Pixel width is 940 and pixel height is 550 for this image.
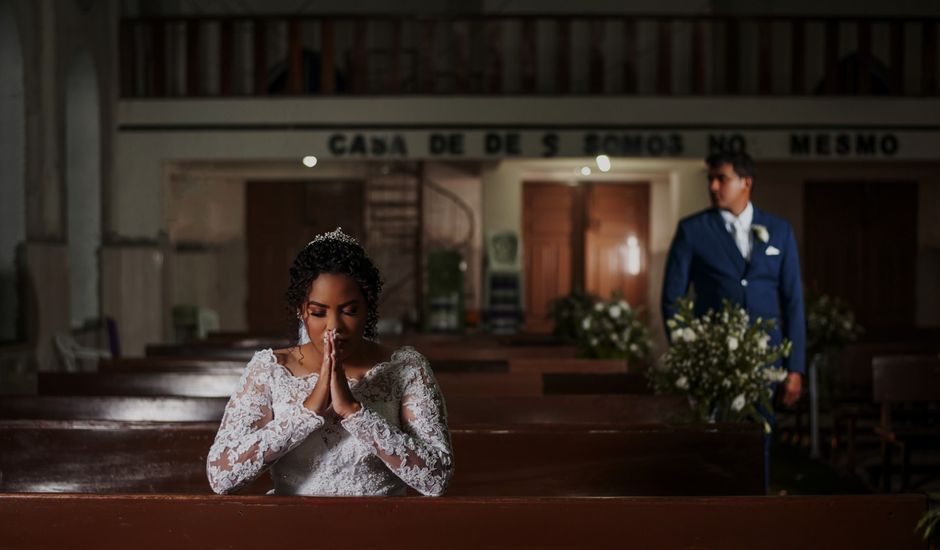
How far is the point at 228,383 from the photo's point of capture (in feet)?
22.0

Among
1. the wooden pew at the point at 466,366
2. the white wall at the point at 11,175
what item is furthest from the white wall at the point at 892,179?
the white wall at the point at 11,175

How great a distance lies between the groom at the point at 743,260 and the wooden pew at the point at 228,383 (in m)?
1.45

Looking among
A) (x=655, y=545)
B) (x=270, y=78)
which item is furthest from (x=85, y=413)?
(x=270, y=78)

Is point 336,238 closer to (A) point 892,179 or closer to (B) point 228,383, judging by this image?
(B) point 228,383

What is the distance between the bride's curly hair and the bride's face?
0.05 ft

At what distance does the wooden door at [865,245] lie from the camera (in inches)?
644

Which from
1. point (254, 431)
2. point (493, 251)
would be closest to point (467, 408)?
point (254, 431)

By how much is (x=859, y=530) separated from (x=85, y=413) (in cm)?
374

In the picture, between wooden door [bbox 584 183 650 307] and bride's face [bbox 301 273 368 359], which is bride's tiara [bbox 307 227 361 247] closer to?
bride's face [bbox 301 273 368 359]

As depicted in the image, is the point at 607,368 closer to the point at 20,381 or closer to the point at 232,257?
the point at 20,381

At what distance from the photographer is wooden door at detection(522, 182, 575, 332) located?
1650cm

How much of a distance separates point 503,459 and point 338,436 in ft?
4.81

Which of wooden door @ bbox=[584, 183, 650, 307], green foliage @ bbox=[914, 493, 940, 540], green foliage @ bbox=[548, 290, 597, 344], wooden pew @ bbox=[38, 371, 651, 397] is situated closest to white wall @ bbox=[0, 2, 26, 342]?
wooden pew @ bbox=[38, 371, 651, 397]

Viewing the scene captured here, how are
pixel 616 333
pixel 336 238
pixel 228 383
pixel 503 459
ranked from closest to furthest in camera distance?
pixel 336 238 → pixel 503 459 → pixel 228 383 → pixel 616 333
